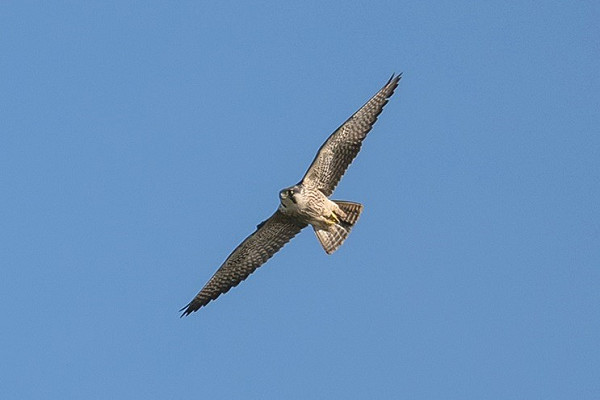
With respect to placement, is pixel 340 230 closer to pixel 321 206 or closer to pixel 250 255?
pixel 321 206

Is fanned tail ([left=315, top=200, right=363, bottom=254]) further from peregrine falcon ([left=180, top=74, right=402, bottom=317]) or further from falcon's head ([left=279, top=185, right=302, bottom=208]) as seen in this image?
falcon's head ([left=279, top=185, right=302, bottom=208])

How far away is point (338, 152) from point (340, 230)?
1236 mm

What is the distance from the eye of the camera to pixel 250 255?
61.8 feet

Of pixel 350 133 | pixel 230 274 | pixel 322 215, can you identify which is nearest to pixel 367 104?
pixel 350 133

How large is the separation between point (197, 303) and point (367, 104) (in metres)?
4.37

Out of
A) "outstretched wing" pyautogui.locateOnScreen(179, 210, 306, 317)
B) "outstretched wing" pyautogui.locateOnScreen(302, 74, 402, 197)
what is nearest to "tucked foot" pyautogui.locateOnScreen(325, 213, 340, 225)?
"outstretched wing" pyautogui.locateOnScreen(302, 74, 402, 197)

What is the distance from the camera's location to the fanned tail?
1803cm

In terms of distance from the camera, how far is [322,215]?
17781mm

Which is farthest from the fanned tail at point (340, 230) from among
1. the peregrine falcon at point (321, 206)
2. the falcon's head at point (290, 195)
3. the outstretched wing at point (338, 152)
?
the falcon's head at point (290, 195)

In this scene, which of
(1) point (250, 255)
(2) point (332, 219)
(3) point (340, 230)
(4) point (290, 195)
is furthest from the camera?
(1) point (250, 255)

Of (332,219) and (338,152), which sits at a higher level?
(338,152)

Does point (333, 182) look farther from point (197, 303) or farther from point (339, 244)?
point (197, 303)

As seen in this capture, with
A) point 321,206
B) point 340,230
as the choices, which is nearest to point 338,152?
point 321,206

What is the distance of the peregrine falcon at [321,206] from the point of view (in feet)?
58.1
